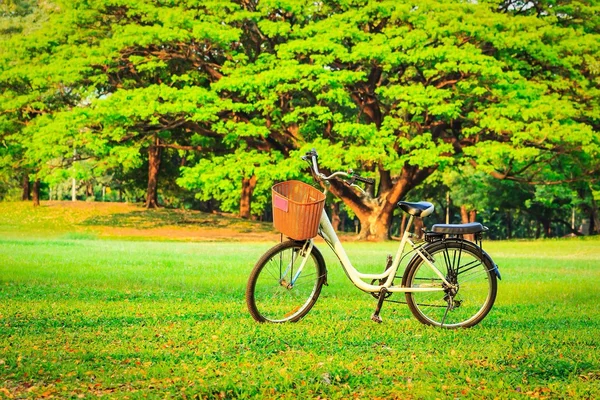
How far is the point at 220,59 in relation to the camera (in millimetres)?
29578

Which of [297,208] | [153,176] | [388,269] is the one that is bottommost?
[388,269]

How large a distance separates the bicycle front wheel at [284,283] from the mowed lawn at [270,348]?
159 millimetres

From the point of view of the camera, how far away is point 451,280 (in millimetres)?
7160

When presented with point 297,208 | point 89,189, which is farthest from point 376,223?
point 89,189

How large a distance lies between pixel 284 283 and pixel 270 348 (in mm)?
1054

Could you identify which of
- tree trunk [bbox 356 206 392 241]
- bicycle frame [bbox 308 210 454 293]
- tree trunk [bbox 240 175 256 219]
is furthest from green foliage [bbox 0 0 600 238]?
bicycle frame [bbox 308 210 454 293]

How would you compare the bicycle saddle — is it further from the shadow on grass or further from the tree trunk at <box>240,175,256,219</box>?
the tree trunk at <box>240,175,256,219</box>

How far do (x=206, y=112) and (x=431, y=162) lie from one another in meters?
7.06

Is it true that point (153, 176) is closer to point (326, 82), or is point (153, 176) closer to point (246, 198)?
point (246, 198)

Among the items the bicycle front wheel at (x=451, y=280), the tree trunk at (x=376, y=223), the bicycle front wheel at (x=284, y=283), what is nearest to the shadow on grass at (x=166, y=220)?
the tree trunk at (x=376, y=223)

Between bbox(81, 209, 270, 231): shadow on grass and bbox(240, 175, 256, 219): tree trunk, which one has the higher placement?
bbox(240, 175, 256, 219): tree trunk

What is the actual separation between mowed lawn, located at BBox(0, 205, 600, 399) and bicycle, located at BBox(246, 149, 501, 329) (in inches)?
7.7

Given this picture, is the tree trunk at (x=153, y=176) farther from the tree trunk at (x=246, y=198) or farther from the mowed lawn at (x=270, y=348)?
the mowed lawn at (x=270, y=348)

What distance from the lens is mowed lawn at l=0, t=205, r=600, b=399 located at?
5.02m
